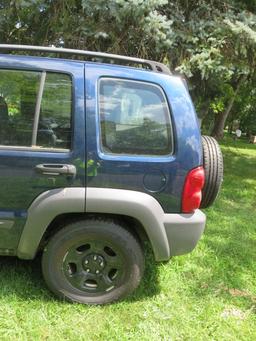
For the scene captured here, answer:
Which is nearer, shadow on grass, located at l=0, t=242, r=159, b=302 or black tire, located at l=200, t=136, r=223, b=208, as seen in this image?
shadow on grass, located at l=0, t=242, r=159, b=302

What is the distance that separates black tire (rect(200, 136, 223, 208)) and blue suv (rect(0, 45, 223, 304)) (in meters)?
0.32

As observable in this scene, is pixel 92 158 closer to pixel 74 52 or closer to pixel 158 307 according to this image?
pixel 74 52

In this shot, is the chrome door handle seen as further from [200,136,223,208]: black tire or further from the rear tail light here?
[200,136,223,208]: black tire

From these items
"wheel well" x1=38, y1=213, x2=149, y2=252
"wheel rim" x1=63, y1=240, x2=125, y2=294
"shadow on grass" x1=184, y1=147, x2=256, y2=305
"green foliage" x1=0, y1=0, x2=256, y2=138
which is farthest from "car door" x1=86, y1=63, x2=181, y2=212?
"green foliage" x1=0, y1=0, x2=256, y2=138

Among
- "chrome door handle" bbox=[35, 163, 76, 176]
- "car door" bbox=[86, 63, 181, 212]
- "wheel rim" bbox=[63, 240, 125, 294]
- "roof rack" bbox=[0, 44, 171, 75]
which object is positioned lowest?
"wheel rim" bbox=[63, 240, 125, 294]

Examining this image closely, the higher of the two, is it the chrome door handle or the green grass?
the chrome door handle

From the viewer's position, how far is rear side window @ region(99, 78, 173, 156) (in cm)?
276

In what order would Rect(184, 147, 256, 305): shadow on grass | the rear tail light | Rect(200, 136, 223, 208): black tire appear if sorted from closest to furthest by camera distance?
the rear tail light < Rect(200, 136, 223, 208): black tire < Rect(184, 147, 256, 305): shadow on grass

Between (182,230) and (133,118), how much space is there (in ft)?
3.00

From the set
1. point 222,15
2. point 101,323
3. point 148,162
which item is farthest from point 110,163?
point 222,15

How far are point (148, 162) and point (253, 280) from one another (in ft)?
5.70

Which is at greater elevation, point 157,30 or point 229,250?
point 157,30

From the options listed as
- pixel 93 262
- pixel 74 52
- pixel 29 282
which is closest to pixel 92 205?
pixel 93 262

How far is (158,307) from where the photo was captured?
9.98 ft
